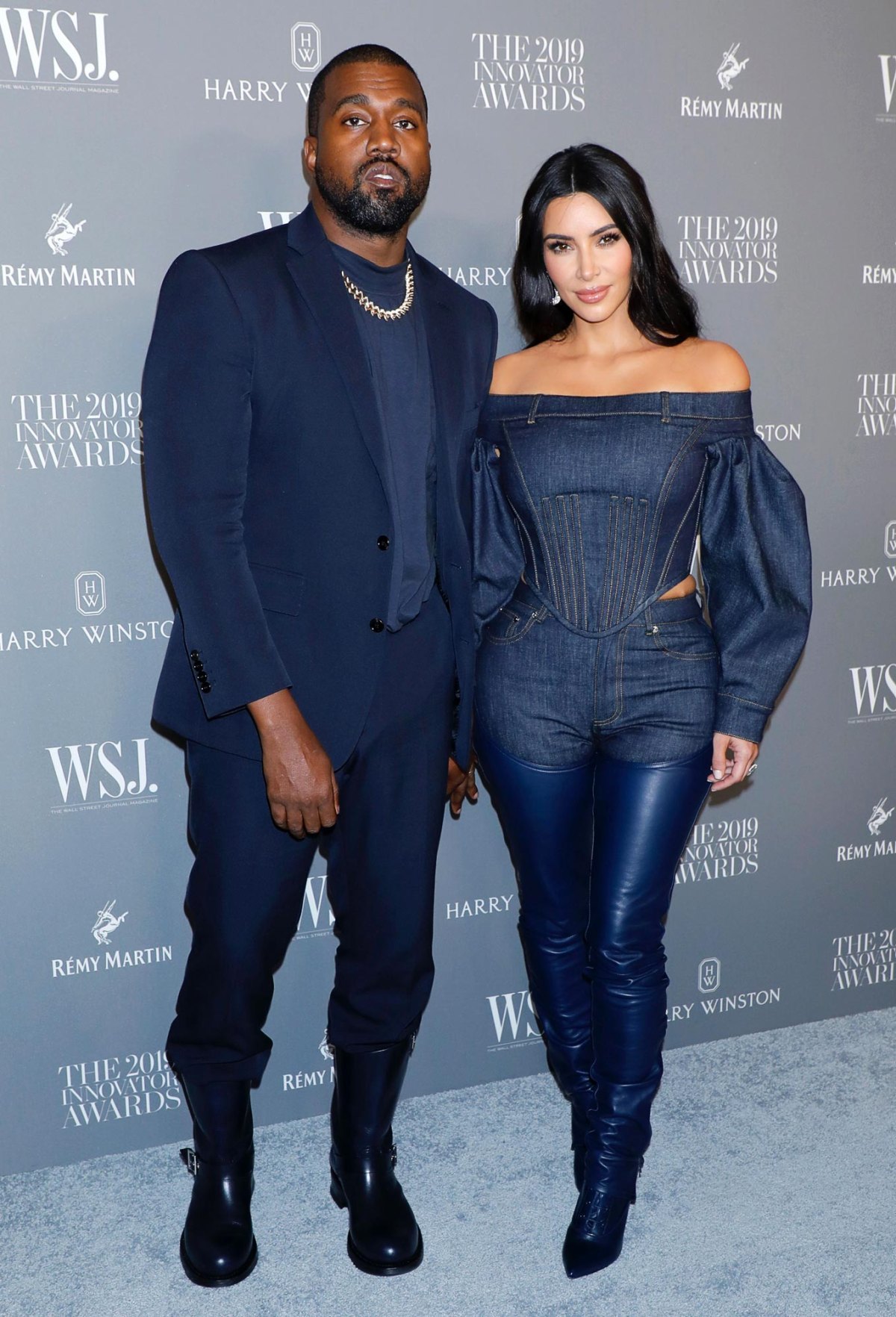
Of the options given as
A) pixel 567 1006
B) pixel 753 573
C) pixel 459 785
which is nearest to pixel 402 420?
pixel 753 573

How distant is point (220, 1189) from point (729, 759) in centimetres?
116

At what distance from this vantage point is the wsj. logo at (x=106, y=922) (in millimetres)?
2395

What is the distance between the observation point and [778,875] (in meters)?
2.89

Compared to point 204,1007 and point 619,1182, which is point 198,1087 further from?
point 619,1182

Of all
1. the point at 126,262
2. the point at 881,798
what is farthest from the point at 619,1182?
the point at 126,262

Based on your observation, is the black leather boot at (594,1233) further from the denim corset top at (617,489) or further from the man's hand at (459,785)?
the denim corset top at (617,489)

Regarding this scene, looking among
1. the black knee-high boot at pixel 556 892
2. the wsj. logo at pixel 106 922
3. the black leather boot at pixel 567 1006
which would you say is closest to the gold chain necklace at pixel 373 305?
the black knee-high boot at pixel 556 892

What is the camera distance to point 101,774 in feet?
7.71

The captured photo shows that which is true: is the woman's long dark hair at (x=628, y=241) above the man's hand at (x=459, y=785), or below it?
above

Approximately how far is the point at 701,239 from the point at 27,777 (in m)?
1.74

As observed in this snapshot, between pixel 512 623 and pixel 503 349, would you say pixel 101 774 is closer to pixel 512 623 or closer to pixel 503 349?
pixel 512 623

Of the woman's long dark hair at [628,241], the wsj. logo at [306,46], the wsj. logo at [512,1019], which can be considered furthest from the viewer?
the wsj. logo at [512,1019]

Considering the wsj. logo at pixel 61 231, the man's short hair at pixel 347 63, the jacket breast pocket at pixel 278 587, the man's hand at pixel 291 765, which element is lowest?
the man's hand at pixel 291 765

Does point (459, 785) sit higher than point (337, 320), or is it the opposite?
point (337, 320)
